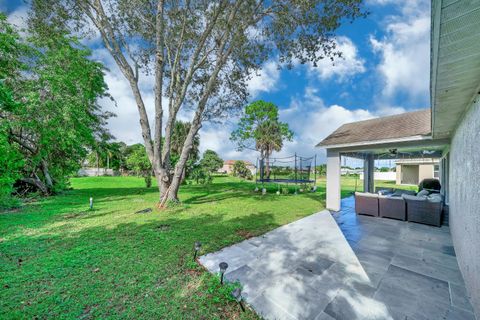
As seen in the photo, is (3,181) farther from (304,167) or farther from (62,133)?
(304,167)

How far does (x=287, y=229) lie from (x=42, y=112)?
11.0 m

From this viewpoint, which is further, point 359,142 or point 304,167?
point 304,167

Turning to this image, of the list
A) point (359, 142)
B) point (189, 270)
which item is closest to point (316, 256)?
point (189, 270)

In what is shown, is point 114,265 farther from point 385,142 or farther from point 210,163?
point 210,163

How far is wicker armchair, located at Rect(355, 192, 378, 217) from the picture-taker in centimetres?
676

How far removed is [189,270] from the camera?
3.17 metres

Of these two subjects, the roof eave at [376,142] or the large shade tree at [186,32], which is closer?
the roof eave at [376,142]

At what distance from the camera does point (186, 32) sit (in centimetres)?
856

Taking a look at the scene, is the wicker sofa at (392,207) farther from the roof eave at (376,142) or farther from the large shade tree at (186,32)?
the large shade tree at (186,32)

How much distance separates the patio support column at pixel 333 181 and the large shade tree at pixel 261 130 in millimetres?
12957

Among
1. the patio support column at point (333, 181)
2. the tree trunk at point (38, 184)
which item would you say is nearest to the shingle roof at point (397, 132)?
the patio support column at point (333, 181)

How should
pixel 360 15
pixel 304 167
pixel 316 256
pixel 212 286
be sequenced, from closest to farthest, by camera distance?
1. pixel 212 286
2. pixel 316 256
3. pixel 360 15
4. pixel 304 167

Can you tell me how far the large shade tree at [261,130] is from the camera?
21531mm

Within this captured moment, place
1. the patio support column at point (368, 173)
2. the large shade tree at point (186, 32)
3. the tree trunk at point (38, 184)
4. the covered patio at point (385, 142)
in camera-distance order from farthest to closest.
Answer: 1. the patio support column at point (368, 173)
2. the tree trunk at point (38, 184)
3. the large shade tree at point (186, 32)
4. the covered patio at point (385, 142)
